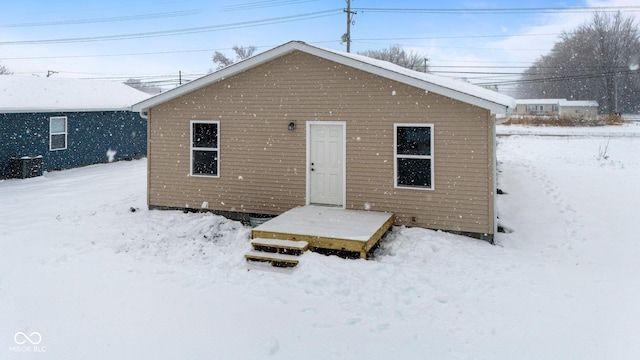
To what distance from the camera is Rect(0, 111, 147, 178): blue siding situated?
1641cm

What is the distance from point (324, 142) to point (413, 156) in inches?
82.3

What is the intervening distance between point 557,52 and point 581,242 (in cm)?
8298

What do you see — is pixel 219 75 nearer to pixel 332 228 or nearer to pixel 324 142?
pixel 324 142

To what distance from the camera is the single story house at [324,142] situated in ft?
29.8

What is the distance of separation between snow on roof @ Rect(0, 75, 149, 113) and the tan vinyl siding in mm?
8600

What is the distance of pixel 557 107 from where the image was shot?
2746 inches

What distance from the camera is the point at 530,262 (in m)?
7.71

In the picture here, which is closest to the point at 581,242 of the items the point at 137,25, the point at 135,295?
the point at 135,295

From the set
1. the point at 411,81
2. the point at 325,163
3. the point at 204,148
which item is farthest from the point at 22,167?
the point at 411,81

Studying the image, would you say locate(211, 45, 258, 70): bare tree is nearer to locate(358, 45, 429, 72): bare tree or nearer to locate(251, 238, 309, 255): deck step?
locate(358, 45, 429, 72): bare tree

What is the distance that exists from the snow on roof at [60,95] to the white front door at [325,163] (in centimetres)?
1249

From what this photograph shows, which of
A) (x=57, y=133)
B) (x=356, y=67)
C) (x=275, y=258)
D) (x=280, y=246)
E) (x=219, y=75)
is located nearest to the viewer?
(x=275, y=258)

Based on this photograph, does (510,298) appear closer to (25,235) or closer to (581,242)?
(581,242)

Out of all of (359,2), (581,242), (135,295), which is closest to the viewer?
(135,295)
